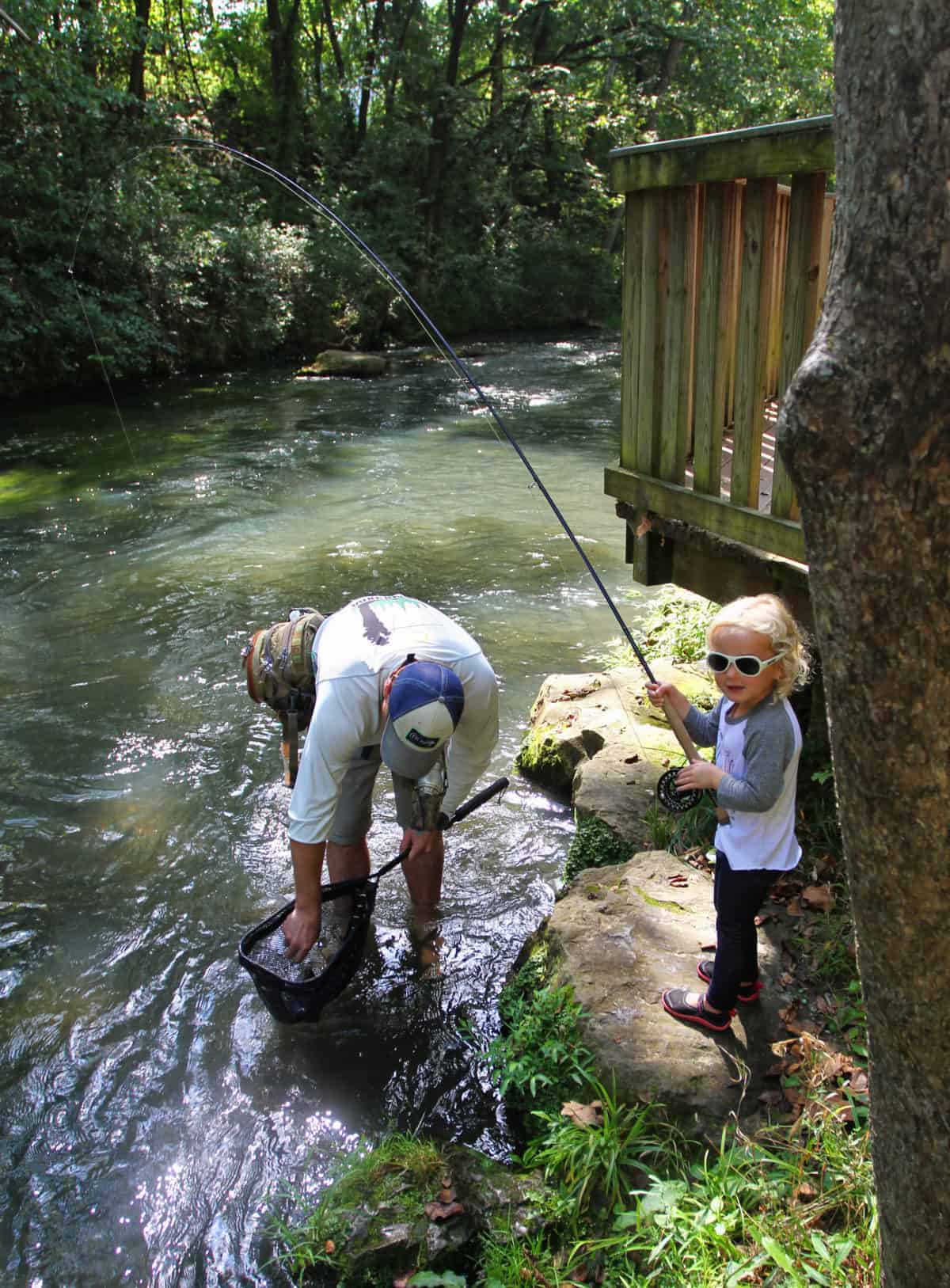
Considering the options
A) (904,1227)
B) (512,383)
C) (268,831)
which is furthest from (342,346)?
(904,1227)

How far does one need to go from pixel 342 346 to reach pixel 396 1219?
770 inches

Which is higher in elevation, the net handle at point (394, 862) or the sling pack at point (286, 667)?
the sling pack at point (286, 667)

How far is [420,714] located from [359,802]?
2.69 ft

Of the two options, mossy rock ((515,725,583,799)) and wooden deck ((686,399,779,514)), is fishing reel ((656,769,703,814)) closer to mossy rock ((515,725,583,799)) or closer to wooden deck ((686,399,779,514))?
wooden deck ((686,399,779,514))

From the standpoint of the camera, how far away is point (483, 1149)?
3.05m

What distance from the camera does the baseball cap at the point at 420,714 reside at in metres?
3.11

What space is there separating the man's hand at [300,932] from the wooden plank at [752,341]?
2178 millimetres

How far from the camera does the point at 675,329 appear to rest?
398 centimetres

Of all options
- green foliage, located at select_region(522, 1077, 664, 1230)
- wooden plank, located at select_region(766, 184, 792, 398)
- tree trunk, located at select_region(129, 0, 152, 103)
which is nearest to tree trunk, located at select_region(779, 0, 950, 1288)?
green foliage, located at select_region(522, 1077, 664, 1230)

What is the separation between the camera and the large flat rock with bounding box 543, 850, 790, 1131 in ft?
9.38

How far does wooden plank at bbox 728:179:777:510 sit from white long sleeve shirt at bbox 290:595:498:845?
4.08ft

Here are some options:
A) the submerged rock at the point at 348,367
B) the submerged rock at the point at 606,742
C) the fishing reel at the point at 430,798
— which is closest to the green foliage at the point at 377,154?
the submerged rock at the point at 348,367

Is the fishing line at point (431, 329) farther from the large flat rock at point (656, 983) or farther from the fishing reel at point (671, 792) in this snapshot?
the large flat rock at point (656, 983)

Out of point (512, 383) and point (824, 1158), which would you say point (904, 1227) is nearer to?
point (824, 1158)
